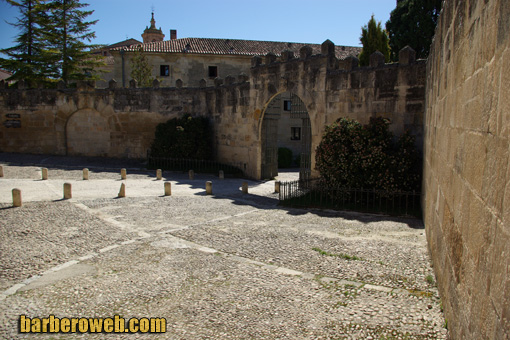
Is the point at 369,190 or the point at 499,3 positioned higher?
the point at 499,3

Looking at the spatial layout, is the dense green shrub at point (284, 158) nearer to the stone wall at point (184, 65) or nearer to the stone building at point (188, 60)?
the stone building at point (188, 60)

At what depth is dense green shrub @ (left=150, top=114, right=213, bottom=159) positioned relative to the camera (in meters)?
18.9

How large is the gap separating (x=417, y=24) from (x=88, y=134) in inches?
833

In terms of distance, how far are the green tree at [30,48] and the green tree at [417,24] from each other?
23.3 m

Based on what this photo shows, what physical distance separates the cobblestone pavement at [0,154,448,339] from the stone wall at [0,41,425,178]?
12.6ft

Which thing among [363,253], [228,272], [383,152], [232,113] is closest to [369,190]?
[383,152]

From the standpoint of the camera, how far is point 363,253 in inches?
254

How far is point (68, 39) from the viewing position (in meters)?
27.3

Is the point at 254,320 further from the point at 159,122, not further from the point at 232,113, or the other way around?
the point at 159,122

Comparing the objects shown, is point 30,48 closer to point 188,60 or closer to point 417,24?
point 188,60

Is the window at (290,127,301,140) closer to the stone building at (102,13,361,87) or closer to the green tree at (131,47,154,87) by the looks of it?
the stone building at (102,13,361,87)

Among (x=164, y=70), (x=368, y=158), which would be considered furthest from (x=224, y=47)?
(x=368, y=158)

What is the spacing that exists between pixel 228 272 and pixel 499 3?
4679mm

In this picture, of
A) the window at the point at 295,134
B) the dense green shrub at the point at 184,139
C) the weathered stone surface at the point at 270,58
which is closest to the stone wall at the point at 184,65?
the window at the point at 295,134
